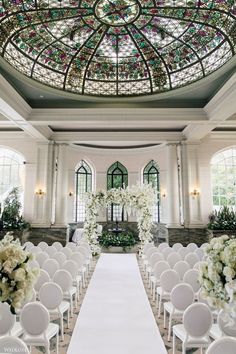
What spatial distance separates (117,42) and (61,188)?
7.20 m

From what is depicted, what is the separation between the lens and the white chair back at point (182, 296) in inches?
151

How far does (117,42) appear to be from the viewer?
7.54m

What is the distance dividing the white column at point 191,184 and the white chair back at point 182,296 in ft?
27.5

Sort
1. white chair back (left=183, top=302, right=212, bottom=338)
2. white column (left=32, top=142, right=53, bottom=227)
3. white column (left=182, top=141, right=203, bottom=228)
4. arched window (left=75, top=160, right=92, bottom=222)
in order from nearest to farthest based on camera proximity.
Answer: white chair back (left=183, top=302, right=212, bottom=338)
white column (left=32, top=142, right=53, bottom=227)
white column (left=182, top=141, right=203, bottom=228)
arched window (left=75, top=160, right=92, bottom=222)

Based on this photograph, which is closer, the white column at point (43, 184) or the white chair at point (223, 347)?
the white chair at point (223, 347)

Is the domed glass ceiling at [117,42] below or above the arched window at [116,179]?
above

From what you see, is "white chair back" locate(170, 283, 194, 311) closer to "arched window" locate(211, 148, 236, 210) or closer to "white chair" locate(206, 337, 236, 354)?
"white chair" locate(206, 337, 236, 354)

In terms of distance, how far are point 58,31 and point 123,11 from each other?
1.88 meters

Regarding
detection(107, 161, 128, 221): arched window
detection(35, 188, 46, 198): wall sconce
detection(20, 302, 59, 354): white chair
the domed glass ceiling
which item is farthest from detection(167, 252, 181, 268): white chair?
detection(107, 161, 128, 221): arched window

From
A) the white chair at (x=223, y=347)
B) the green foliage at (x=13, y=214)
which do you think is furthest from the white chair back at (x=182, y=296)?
the green foliage at (x=13, y=214)

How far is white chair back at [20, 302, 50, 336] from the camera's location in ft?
9.91

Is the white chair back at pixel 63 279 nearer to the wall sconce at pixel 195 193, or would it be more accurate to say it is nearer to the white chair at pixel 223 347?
the white chair at pixel 223 347

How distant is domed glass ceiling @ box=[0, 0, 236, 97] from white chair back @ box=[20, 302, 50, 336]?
20.5 ft

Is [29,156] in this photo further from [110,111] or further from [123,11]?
[123,11]
